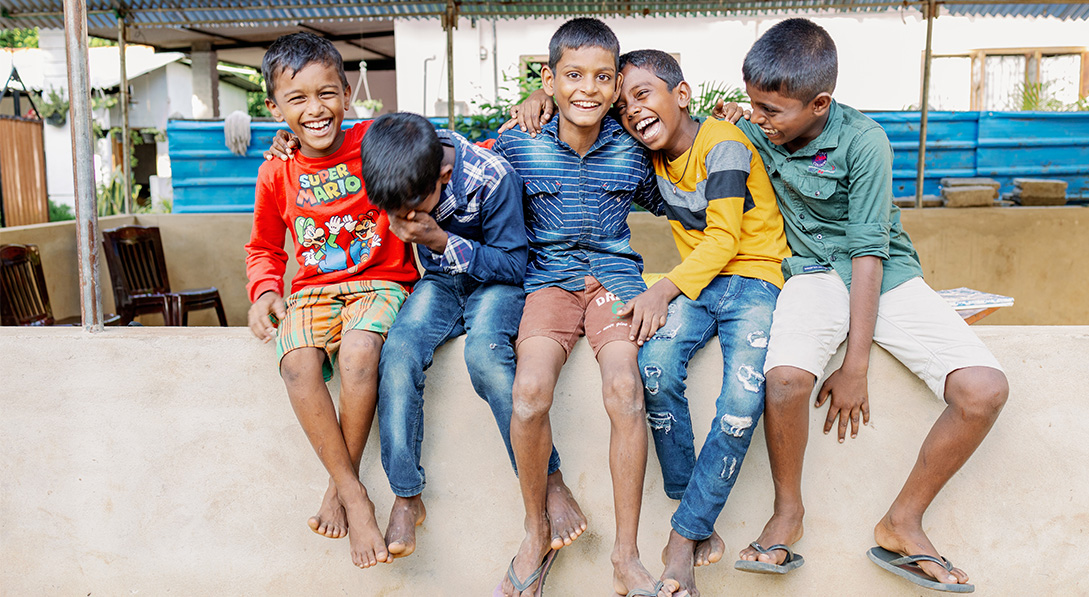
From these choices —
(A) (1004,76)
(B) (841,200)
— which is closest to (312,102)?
(B) (841,200)

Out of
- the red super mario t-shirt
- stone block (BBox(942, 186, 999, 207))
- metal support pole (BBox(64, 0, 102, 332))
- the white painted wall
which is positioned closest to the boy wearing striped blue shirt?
the red super mario t-shirt

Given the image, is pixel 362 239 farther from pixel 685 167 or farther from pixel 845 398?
pixel 845 398

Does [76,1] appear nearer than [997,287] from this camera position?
Yes

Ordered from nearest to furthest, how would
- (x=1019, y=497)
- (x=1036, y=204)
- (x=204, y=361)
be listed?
1. (x=1019, y=497)
2. (x=204, y=361)
3. (x=1036, y=204)

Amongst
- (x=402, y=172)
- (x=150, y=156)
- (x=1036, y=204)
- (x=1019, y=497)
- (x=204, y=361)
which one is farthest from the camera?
(x=150, y=156)

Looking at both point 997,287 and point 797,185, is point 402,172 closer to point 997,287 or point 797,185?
point 797,185

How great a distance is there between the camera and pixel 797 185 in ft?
8.21

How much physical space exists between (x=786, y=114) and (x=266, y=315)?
1.75 m

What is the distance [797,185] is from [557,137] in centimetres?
79

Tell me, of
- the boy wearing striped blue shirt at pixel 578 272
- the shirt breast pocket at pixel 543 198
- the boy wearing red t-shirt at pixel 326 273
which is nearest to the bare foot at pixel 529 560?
the boy wearing striped blue shirt at pixel 578 272

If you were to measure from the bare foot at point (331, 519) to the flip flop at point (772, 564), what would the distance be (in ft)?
3.78

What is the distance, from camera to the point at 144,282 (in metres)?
5.57

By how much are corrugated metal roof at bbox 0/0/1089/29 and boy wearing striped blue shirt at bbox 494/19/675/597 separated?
3.19 metres

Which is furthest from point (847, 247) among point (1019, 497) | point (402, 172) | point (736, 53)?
point (736, 53)
